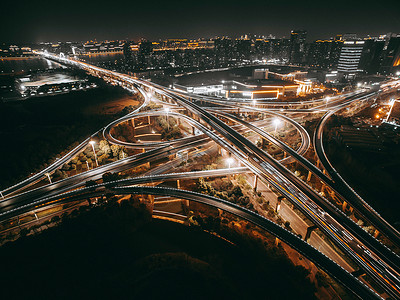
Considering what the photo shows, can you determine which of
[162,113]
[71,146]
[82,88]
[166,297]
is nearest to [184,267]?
[166,297]

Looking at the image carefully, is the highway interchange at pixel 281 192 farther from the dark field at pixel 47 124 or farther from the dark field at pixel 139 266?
the dark field at pixel 47 124

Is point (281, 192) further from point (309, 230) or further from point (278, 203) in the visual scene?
point (309, 230)

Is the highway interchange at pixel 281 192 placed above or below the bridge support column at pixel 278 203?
above

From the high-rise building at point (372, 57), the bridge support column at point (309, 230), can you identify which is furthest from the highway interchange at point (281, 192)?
the high-rise building at point (372, 57)

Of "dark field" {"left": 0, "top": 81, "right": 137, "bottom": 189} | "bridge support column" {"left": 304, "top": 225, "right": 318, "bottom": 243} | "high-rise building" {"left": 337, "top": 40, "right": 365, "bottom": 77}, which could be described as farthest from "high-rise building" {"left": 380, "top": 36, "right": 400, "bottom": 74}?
"bridge support column" {"left": 304, "top": 225, "right": 318, "bottom": 243}

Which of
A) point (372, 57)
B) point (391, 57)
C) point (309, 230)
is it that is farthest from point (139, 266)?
point (391, 57)

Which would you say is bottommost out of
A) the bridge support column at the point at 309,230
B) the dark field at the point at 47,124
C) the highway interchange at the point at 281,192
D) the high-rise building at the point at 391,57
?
the bridge support column at the point at 309,230

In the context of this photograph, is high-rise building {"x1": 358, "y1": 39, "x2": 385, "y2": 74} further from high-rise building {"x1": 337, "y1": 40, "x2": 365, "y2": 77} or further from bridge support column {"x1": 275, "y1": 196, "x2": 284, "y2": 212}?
bridge support column {"x1": 275, "y1": 196, "x2": 284, "y2": 212}

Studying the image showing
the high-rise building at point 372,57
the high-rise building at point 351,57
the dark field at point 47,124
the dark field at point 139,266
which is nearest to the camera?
the dark field at point 139,266

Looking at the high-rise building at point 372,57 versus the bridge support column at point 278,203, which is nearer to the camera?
the bridge support column at point 278,203

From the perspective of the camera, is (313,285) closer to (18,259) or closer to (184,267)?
(184,267)
